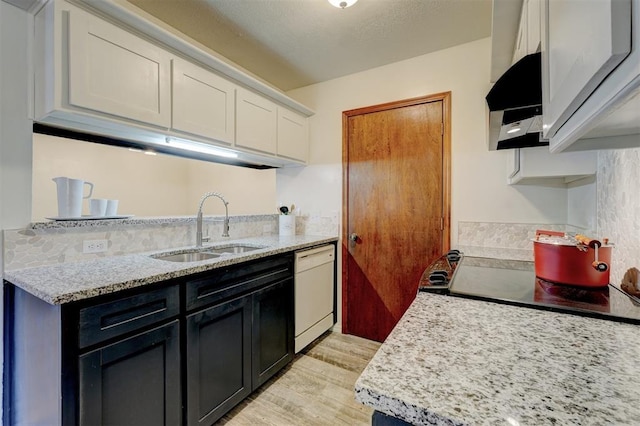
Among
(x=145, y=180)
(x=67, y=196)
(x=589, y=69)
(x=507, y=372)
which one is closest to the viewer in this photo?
(x=589, y=69)

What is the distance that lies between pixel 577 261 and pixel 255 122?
2.14m

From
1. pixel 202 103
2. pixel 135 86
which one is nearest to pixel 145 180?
pixel 202 103

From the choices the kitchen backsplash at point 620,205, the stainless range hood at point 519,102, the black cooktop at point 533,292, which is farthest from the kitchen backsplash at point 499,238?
the stainless range hood at point 519,102

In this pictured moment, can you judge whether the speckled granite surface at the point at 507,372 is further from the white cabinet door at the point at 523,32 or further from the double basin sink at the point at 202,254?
the double basin sink at the point at 202,254

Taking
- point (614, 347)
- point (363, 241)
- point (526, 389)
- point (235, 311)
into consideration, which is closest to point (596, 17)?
point (526, 389)

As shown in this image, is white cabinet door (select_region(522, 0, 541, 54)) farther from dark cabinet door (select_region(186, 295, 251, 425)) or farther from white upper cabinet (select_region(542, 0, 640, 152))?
dark cabinet door (select_region(186, 295, 251, 425))

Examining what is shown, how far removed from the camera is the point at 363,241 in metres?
2.62

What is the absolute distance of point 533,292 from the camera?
41.1 inches

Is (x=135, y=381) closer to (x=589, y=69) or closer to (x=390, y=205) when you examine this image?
(x=589, y=69)

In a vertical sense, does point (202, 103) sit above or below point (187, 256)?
above

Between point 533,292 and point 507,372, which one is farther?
point 533,292

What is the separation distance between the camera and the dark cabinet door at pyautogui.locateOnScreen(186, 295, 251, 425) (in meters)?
1.37

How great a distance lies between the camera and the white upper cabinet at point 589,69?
33 centimetres

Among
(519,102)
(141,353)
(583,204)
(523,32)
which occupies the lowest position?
(141,353)
